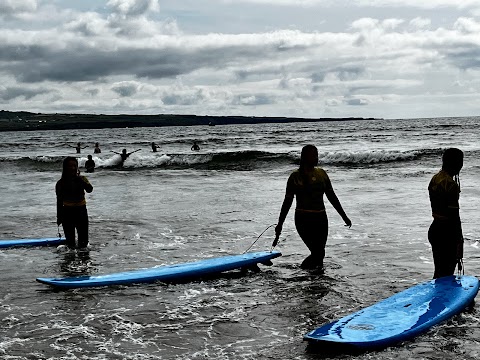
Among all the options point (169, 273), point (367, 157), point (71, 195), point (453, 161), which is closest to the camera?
point (453, 161)

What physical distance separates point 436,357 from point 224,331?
7.56 feet

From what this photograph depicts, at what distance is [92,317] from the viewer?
7184 mm

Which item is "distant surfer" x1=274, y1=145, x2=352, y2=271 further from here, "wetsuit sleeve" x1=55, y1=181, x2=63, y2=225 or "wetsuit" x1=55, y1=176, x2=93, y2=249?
"wetsuit sleeve" x1=55, y1=181, x2=63, y2=225

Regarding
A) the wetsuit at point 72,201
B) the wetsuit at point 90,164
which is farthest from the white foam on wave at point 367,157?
the wetsuit at point 72,201

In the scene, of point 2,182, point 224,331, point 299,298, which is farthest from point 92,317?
point 2,182

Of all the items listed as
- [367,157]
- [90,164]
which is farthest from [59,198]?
[367,157]

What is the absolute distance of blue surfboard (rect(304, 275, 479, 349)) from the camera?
589 cm

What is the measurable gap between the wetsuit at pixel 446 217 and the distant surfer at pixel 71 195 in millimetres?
6168

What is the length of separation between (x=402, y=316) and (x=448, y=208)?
1.49 meters

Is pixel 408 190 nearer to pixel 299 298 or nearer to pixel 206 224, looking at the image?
pixel 206 224

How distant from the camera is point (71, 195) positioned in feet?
35.6

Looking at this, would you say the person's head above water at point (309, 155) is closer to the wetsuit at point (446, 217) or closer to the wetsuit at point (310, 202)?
the wetsuit at point (310, 202)

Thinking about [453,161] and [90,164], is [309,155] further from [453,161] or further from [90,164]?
[90,164]

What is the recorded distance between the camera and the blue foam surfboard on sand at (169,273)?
861 centimetres
